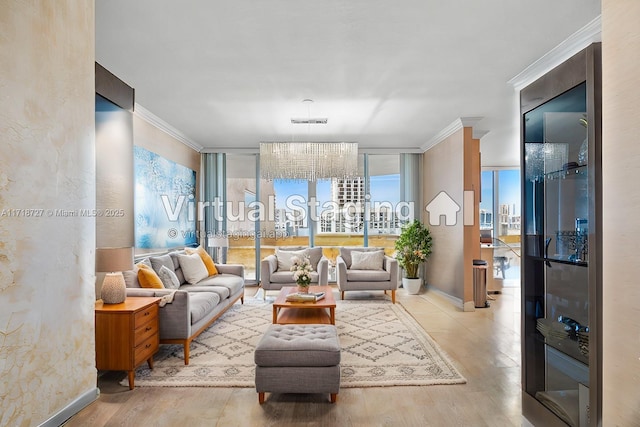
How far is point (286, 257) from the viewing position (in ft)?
21.7

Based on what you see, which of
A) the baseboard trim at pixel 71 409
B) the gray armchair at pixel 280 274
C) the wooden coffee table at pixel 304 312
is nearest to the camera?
the baseboard trim at pixel 71 409

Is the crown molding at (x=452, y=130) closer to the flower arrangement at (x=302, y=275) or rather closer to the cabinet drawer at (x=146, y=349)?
the flower arrangement at (x=302, y=275)

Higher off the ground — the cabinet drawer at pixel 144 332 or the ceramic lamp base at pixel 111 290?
the ceramic lamp base at pixel 111 290

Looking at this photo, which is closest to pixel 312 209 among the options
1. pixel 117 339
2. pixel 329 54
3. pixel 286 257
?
pixel 286 257

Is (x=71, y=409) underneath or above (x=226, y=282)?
underneath

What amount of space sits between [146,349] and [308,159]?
3441mm

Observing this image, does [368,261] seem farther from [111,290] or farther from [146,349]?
[111,290]

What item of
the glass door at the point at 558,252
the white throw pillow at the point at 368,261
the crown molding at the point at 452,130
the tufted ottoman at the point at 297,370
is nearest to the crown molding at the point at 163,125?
the tufted ottoman at the point at 297,370

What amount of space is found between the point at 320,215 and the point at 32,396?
620 cm

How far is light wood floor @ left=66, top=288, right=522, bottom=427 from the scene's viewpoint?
2.56 meters

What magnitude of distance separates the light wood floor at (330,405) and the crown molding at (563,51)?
274cm

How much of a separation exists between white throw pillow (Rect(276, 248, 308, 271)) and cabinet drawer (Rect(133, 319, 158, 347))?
10.6 feet

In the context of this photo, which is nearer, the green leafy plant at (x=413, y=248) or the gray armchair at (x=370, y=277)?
the gray armchair at (x=370, y=277)

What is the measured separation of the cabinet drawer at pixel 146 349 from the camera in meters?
3.05
